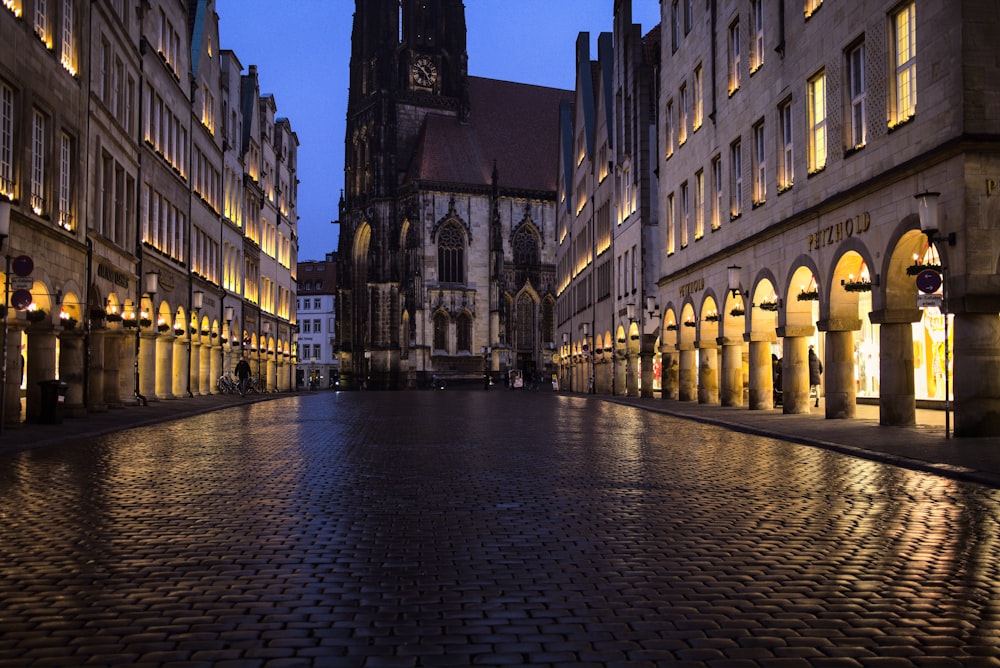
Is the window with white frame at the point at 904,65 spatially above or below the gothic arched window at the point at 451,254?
below

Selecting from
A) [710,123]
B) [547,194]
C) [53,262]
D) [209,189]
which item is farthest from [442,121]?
[53,262]

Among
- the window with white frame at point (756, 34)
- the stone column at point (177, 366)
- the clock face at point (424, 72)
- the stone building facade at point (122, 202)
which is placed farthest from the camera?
the clock face at point (424, 72)

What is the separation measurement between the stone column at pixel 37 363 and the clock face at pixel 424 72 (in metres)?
80.6

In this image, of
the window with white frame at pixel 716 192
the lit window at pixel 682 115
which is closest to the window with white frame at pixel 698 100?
the lit window at pixel 682 115

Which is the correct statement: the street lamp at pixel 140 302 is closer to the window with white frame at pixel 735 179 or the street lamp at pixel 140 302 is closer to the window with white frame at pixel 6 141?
the window with white frame at pixel 6 141

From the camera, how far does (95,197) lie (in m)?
27.8

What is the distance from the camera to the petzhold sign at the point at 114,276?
91.7 feet

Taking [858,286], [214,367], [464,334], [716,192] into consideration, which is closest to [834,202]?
[858,286]

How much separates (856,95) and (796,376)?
24.5 ft

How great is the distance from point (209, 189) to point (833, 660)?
157ft

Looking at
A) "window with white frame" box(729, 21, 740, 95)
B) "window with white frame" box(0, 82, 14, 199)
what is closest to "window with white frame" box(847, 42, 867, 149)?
"window with white frame" box(729, 21, 740, 95)

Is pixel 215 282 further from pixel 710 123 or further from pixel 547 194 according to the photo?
→ pixel 547 194

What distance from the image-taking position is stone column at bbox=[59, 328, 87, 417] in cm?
2480

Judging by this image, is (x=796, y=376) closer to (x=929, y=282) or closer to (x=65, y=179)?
(x=929, y=282)
